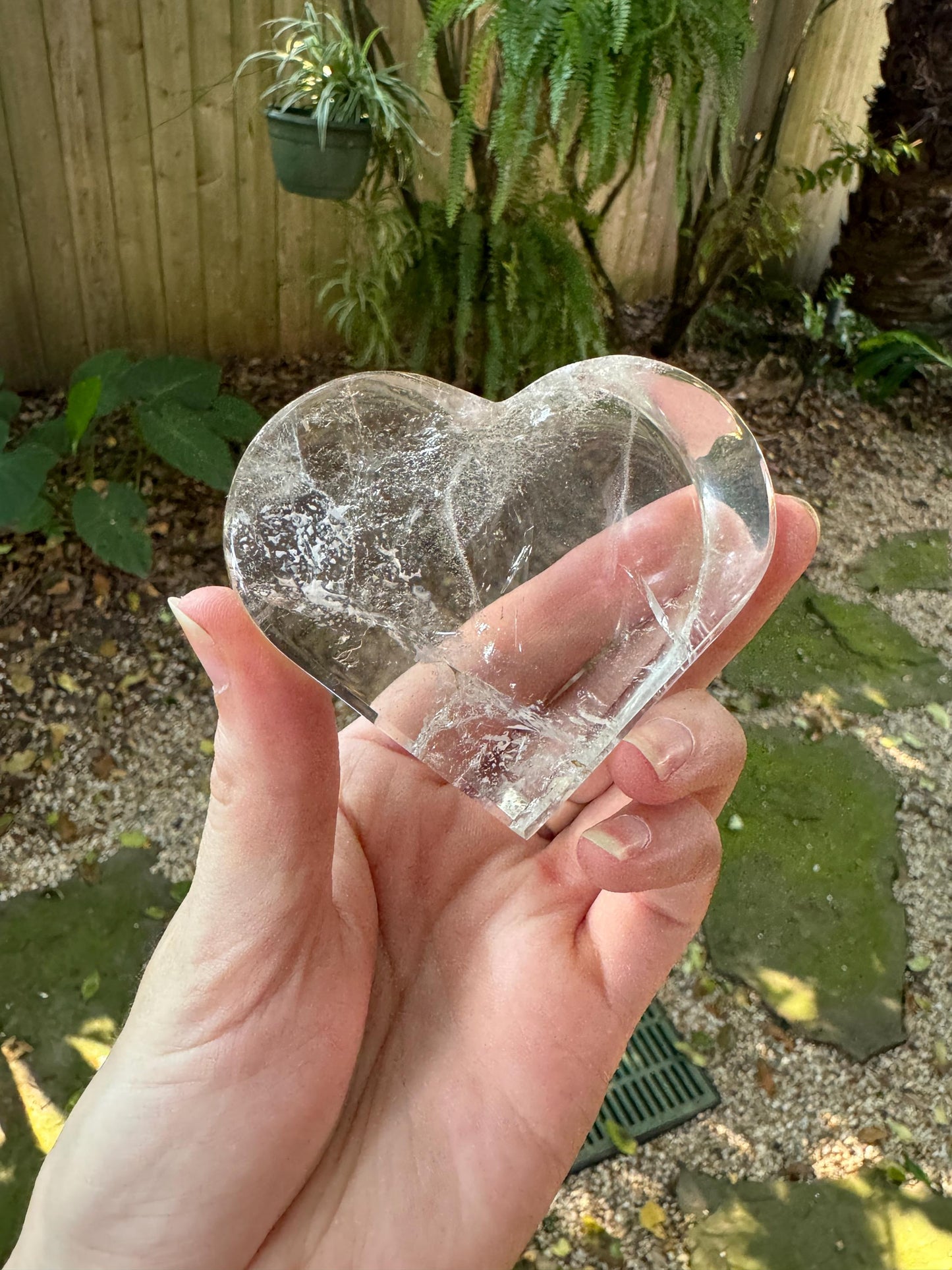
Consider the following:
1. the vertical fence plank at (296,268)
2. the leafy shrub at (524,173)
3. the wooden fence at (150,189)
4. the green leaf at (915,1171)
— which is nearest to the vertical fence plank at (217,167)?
the wooden fence at (150,189)

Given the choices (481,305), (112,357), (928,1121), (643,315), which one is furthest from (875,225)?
(928,1121)

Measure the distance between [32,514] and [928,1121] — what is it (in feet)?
9.86

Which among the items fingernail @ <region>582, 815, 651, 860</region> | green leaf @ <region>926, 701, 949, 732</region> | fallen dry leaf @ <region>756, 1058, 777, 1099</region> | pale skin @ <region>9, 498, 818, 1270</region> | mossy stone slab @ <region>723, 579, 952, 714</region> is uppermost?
fingernail @ <region>582, 815, 651, 860</region>

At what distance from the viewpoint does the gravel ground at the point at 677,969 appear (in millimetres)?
2215

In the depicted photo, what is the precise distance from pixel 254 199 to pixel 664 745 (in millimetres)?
3539

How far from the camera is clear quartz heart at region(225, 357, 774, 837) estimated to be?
44.8 inches

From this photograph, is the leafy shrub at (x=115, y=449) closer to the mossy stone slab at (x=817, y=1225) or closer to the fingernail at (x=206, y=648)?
the fingernail at (x=206, y=648)

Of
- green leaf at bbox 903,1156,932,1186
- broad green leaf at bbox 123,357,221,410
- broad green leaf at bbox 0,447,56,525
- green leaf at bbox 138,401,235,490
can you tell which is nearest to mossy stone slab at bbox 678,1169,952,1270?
green leaf at bbox 903,1156,932,1186

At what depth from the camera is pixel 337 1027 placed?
1.20m

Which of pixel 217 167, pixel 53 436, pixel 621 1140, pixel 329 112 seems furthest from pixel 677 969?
pixel 217 167

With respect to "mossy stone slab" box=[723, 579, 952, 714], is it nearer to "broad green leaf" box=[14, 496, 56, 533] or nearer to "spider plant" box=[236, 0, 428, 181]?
"spider plant" box=[236, 0, 428, 181]

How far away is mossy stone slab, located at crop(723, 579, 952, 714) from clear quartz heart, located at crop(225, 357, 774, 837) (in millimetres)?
2214

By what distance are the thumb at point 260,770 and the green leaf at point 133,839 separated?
1.65m

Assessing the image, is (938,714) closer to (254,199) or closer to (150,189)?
(254,199)
